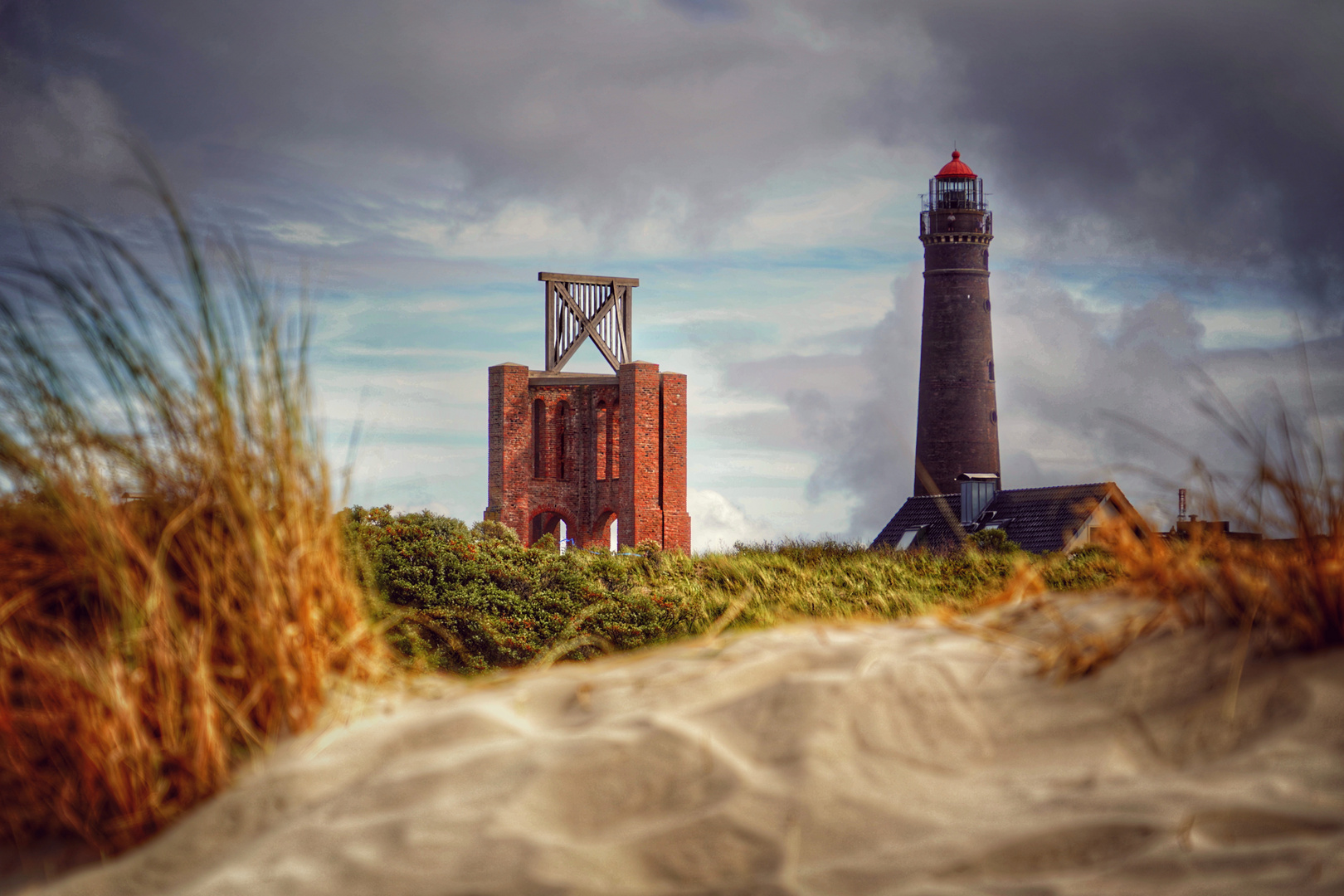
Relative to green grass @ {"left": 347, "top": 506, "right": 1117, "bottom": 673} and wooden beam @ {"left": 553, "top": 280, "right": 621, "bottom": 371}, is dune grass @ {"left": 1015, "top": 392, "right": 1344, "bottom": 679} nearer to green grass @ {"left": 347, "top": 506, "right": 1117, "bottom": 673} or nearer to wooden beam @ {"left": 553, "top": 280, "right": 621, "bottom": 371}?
green grass @ {"left": 347, "top": 506, "right": 1117, "bottom": 673}

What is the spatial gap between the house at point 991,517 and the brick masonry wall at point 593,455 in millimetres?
5179

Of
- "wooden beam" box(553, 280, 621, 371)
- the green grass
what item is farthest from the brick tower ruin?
the green grass

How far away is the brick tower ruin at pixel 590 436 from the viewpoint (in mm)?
24531

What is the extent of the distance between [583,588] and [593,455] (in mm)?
15319

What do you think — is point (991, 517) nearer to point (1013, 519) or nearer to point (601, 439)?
point (1013, 519)

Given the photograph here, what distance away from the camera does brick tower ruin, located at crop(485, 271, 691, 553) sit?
2453 cm

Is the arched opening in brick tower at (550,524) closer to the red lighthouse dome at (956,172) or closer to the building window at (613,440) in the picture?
the building window at (613,440)

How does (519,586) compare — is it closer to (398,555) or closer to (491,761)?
(398,555)

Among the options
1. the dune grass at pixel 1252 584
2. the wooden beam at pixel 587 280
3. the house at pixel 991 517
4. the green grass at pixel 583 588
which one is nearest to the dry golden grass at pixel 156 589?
the dune grass at pixel 1252 584

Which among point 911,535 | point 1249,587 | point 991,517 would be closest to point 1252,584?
point 1249,587

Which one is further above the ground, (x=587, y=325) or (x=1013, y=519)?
(x=587, y=325)

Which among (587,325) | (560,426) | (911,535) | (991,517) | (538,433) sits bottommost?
(911,535)

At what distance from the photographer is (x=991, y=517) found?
2425cm

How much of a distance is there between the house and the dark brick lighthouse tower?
76cm
